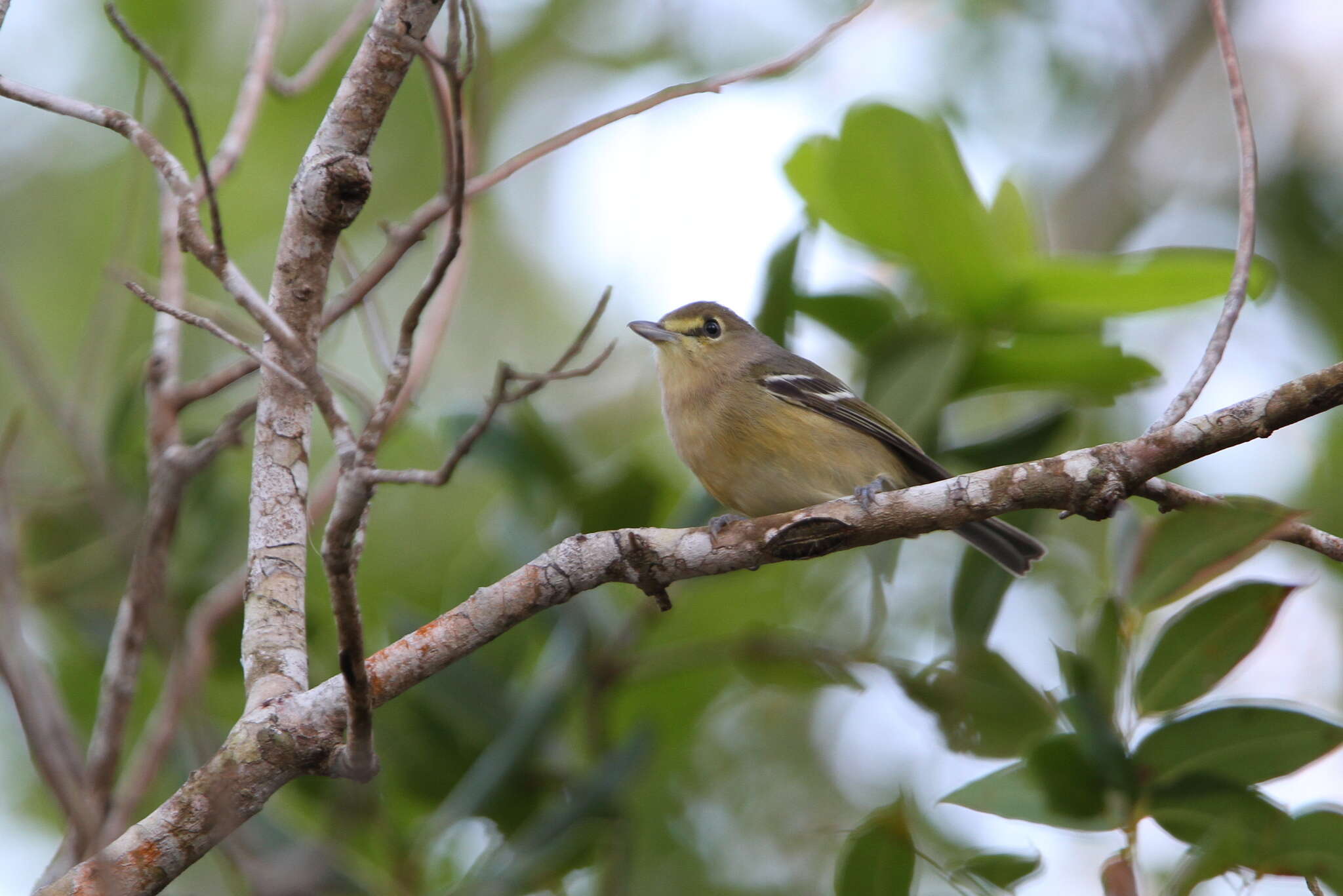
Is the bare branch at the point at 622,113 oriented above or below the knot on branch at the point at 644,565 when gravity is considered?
above

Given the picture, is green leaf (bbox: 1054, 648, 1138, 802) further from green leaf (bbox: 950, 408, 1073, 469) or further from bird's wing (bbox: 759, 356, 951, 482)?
bird's wing (bbox: 759, 356, 951, 482)

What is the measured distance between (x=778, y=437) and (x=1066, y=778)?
1.85 meters

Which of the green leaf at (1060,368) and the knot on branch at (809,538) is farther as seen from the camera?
the green leaf at (1060,368)

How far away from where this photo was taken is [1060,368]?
3.60 metres

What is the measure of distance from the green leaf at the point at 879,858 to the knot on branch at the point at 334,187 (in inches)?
67.2

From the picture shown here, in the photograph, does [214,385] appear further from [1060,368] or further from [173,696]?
[1060,368]

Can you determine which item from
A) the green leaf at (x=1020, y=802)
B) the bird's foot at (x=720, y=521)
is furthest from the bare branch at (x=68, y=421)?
the green leaf at (x=1020, y=802)

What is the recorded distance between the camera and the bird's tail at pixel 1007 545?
159 inches

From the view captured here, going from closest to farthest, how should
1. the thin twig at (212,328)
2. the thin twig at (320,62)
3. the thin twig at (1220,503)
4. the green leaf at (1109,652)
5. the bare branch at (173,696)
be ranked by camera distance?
1. the thin twig at (212,328)
2. the thin twig at (1220,503)
3. the bare branch at (173,696)
4. the green leaf at (1109,652)
5. the thin twig at (320,62)

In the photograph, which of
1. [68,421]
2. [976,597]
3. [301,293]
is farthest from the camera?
[976,597]

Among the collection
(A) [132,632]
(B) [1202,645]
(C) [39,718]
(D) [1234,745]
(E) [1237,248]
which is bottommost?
(D) [1234,745]

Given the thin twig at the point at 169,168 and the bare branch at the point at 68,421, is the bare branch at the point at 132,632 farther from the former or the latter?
the thin twig at the point at 169,168

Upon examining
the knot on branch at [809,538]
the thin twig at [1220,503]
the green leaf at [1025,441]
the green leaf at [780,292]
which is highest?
the green leaf at [780,292]

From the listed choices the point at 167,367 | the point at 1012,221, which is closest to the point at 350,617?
the point at 167,367
